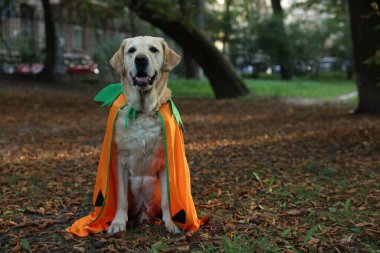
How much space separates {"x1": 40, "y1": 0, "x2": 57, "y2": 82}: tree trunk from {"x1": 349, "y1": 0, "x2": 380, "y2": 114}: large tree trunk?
42.8 ft

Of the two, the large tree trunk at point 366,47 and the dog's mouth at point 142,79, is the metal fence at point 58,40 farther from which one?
the dog's mouth at point 142,79

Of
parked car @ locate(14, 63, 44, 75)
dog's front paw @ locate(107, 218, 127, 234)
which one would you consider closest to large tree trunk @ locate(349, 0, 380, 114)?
dog's front paw @ locate(107, 218, 127, 234)

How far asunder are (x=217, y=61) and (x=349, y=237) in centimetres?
1276

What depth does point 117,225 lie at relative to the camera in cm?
393

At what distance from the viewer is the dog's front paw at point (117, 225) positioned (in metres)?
3.90

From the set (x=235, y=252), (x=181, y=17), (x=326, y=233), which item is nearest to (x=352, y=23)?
(x=181, y=17)

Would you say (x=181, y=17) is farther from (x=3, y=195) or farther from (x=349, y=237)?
(x=349, y=237)

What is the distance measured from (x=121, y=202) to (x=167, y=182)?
16.2 inches

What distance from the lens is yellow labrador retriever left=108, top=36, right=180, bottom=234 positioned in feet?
12.3

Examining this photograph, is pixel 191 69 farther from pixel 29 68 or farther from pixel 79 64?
pixel 29 68

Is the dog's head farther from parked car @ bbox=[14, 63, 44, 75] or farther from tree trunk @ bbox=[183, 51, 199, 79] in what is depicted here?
tree trunk @ bbox=[183, 51, 199, 79]

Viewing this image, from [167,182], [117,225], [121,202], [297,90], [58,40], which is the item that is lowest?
[117,225]

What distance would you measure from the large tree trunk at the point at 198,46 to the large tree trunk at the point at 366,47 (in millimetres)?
5874

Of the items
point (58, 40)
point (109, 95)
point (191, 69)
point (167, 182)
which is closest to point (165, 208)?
point (167, 182)
